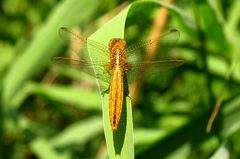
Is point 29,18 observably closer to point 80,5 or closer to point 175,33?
point 80,5

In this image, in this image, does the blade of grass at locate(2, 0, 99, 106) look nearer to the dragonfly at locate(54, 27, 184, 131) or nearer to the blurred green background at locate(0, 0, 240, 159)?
the blurred green background at locate(0, 0, 240, 159)

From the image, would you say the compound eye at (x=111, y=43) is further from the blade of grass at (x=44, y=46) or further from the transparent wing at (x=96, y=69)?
the blade of grass at (x=44, y=46)

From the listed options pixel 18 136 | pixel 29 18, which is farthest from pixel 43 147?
pixel 29 18

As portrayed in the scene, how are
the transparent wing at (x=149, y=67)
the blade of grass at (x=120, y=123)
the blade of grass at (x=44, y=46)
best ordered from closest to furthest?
the blade of grass at (x=120, y=123) < the transparent wing at (x=149, y=67) < the blade of grass at (x=44, y=46)

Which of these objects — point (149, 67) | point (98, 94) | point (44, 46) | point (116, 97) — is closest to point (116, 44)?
point (149, 67)

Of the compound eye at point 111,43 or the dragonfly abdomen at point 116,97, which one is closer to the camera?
the dragonfly abdomen at point 116,97

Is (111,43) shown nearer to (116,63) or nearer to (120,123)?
(116,63)

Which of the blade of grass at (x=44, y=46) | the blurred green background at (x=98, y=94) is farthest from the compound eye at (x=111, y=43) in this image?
the blade of grass at (x=44, y=46)

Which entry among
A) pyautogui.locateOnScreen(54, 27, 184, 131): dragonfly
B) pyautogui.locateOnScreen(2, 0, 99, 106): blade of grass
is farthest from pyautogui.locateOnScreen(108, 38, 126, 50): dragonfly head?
pyautogui.locateOnScreen(2, 0, 99, 106): blade of grass
